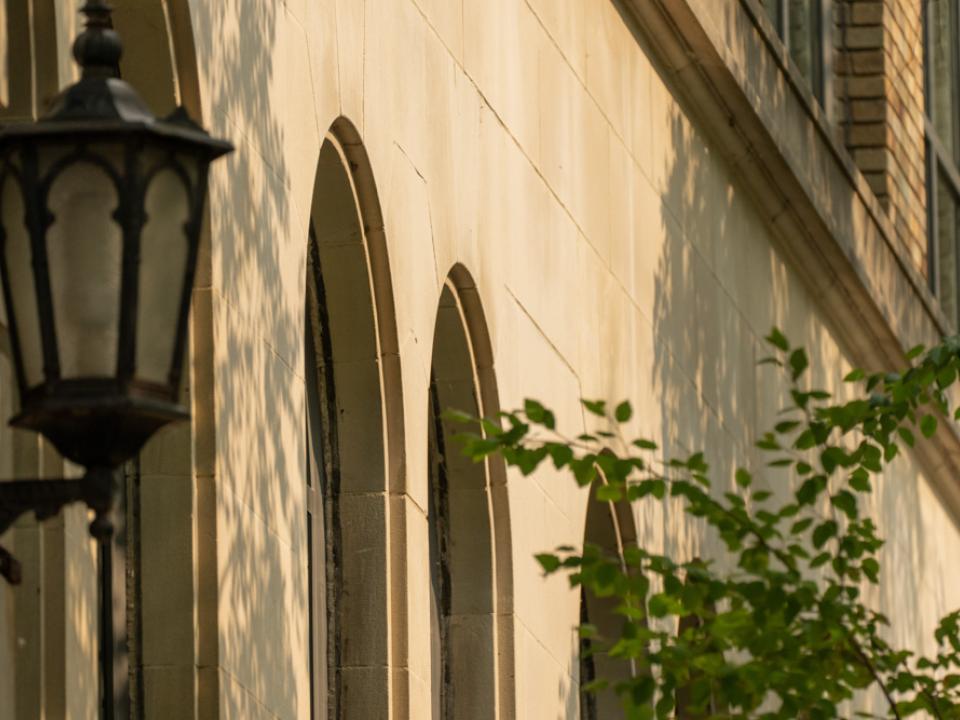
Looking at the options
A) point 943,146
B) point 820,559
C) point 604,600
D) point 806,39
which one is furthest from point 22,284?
point 943,146

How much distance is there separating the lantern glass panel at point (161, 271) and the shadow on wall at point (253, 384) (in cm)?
360


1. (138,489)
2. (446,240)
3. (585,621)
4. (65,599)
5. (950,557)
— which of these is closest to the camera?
(65,599)

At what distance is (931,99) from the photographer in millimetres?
29547

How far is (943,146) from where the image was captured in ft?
96.8

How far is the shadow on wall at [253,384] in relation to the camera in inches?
364

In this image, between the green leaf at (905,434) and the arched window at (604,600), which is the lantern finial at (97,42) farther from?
the arched window at (604,600)

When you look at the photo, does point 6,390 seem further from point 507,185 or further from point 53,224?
Result: point 507,185

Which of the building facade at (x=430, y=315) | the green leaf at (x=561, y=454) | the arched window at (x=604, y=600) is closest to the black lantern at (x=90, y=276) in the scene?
the building facade at (x=430, y=315)

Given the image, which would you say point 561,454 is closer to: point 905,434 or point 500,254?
point 905,434

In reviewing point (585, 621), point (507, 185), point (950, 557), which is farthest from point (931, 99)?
point (507, 185)

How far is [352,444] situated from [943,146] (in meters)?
18.5

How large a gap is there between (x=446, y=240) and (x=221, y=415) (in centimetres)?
382

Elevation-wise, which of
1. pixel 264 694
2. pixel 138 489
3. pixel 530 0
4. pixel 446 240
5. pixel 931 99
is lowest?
pixel 264 694

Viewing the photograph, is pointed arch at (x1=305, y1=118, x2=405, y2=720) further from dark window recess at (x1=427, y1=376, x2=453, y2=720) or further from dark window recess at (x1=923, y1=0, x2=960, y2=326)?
dark window recess at (x1=923, y1=0, x2=960, y2=326)
